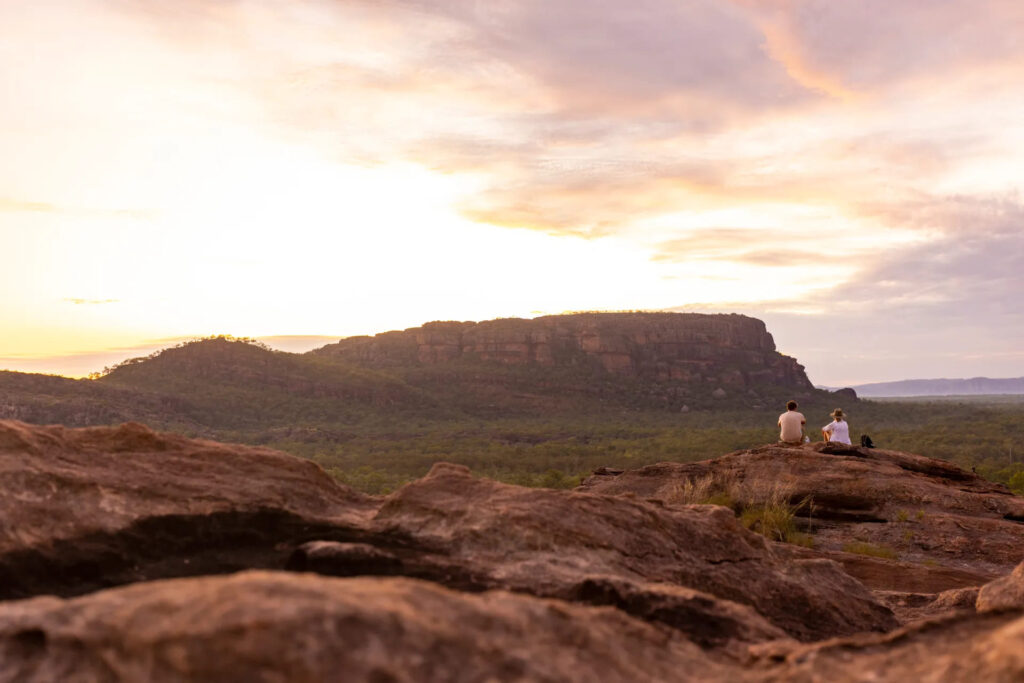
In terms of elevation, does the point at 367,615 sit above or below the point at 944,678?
above

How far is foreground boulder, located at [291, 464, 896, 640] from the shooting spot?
13.6 ft

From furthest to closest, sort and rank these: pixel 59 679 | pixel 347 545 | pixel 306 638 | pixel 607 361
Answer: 1. pixel 607 361
2. pixel 347 545
3. pixel 59 679
4. pixel 306 638

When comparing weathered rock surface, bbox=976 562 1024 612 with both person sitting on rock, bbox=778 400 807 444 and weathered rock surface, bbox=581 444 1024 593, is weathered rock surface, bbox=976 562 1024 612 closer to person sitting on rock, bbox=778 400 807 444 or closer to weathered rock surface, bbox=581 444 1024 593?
weathered rock surface, bbox=581 444 1024 593

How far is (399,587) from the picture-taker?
2.84m

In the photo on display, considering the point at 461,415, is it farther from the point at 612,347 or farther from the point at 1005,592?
the point at 1005,592

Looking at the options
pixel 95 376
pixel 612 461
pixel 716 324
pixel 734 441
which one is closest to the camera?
pixel 612 461

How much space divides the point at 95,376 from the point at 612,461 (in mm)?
55728

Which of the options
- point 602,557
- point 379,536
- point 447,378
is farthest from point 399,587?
point 447,378

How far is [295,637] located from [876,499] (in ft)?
46.9

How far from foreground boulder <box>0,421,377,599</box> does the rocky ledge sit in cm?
1

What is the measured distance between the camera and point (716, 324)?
132 m

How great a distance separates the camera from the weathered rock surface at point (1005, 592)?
5.47m

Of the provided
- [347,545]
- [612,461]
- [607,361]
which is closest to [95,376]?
[612,461]

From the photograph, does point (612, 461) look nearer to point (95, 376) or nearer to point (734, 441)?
point (734, 441)
